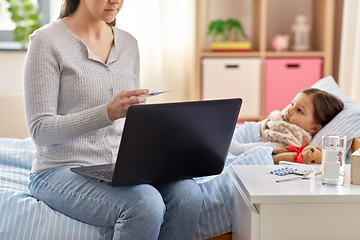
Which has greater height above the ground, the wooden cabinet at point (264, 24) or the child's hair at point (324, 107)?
the wooden cabinet at point (264, 24)

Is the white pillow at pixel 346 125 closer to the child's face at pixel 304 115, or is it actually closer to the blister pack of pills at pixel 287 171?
the child's face at pixel 304 115

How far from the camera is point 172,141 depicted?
95 cm

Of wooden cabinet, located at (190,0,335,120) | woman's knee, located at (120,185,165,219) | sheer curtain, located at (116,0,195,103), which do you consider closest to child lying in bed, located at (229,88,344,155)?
woman's knee, located at (120,185,165,219)

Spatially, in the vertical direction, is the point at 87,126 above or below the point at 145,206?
above

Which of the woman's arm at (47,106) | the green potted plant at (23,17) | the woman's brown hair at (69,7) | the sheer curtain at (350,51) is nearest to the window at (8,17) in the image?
the green potted plant at (23,17)

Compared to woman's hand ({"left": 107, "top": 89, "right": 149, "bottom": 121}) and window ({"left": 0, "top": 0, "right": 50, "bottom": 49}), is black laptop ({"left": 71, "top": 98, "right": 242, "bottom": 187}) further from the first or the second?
window ({"left": 0, "top": 0, "right": 50, "bottom": 49})

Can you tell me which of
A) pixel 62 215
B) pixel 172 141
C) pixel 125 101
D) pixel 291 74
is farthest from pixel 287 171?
pixel 291 74

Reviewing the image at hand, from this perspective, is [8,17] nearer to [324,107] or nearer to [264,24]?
[264,24]

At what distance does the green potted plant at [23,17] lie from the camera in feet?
9.01

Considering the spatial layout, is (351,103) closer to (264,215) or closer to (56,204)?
(264,215)

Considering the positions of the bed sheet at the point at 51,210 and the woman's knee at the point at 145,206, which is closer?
the woman's knee at the point at 145,206

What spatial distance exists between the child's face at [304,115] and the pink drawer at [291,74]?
104 cm

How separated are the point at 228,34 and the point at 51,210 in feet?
7.21

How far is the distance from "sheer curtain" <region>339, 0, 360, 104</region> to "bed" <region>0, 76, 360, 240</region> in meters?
0.95
